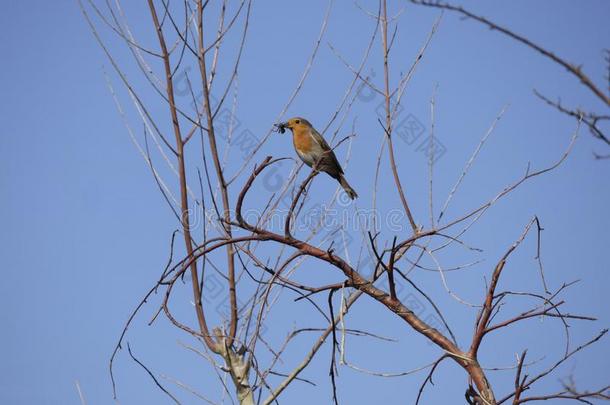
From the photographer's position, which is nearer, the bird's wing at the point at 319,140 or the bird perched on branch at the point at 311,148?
the bird perched on branch at the point at 311,148

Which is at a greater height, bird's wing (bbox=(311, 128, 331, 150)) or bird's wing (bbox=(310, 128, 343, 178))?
bird's wing (bbox=(311, 128, 331, 150))

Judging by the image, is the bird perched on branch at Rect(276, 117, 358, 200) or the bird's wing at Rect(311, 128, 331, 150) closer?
the bird perched on branch at Rect(276, 117, 358, 200)

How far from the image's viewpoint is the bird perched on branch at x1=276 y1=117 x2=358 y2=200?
6.29 metres

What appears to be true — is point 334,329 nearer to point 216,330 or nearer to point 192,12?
point 216,330

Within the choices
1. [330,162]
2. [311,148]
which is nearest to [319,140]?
[311,148]

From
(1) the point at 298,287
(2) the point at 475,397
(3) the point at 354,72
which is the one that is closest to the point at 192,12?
(3) the point at 354,72

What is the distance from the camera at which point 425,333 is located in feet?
7.12

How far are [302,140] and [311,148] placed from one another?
0.44ft

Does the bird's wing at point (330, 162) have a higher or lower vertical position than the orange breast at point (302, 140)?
A: lower

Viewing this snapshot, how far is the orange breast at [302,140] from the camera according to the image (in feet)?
21.2

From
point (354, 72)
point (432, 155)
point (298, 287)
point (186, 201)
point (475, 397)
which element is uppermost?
point (354, 72)

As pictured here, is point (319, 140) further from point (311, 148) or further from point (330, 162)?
point (330, 162)

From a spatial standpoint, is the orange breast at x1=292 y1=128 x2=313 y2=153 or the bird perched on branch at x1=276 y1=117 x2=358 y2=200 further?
the orange breast at x1=292 y1=128 x2=313 y2=153

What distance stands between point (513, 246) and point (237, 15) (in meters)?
1.81
